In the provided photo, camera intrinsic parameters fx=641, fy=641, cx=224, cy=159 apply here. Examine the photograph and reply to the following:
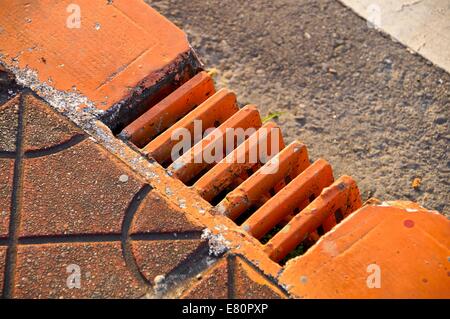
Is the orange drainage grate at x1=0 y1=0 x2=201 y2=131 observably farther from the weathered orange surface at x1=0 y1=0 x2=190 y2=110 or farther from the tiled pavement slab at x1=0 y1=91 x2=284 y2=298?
the tiled pavement slab at x1=0 y1=91 x2=284 y2=298

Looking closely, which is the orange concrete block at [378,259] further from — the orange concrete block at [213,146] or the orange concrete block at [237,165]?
the orange concrete block at [213,146]

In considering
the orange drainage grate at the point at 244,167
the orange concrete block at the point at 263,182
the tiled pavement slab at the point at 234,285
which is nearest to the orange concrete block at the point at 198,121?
the orange drainage grate at the point at 244,167

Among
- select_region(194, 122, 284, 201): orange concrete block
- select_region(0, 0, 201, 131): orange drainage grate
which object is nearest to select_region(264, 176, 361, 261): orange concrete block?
select_region(194, 122, 284, 201): orange concrete block

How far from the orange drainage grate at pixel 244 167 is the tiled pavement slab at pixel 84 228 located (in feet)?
0.53

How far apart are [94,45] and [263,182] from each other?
91cm

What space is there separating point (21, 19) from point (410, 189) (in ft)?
6.18

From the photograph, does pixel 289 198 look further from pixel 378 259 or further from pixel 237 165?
pixel 378 259

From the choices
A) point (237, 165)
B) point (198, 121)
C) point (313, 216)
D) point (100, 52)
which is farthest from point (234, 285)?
point (100, 52)

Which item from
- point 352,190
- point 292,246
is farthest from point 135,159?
point 352,190

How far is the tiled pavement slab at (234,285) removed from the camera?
7.08ft

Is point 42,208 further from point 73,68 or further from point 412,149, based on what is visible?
point 412,149

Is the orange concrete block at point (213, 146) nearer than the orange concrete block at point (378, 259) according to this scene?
No

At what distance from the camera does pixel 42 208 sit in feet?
7.61

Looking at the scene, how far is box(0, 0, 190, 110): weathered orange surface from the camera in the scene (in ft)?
8.48
